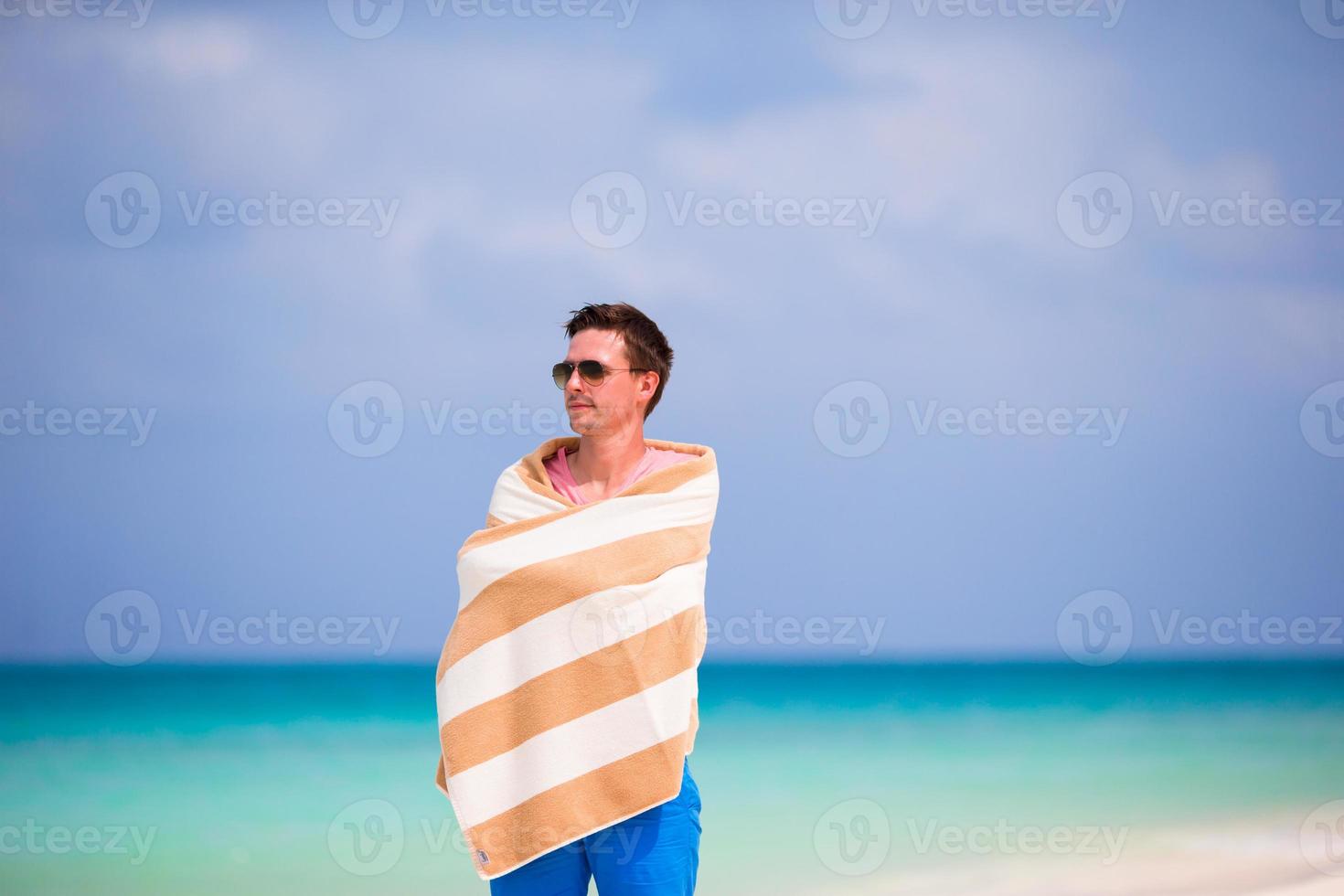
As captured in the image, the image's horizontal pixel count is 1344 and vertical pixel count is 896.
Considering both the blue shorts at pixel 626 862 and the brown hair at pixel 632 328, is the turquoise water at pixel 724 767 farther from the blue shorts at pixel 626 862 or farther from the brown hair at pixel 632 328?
the brown hair at pixel 632 328

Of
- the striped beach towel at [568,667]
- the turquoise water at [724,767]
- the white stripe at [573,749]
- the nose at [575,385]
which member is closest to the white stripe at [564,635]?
the striped beach towel at [568,667]

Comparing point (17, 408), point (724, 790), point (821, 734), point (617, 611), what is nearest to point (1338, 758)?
point (821, 734)

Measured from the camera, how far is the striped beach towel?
2205 mm

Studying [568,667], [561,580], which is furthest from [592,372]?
[568,667]

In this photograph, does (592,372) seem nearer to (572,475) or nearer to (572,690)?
(572,475)

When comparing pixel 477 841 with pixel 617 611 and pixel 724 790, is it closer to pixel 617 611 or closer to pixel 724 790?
pixel 617 611

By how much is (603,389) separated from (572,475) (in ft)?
0.68

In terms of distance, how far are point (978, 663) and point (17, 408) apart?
8.85 meters

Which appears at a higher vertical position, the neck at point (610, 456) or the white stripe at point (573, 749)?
the neck at point (610, 456)

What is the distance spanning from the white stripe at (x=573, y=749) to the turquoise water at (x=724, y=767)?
2.56 m

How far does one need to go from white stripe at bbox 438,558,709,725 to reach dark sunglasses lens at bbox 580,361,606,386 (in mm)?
364

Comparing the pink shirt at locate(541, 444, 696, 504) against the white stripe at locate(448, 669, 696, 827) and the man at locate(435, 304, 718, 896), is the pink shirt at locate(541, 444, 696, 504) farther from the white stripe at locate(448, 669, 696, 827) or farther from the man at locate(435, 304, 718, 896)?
the white stripe at locate(448, 669, 696, 827)

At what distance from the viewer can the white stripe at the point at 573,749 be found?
221 centimetres

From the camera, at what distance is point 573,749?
7.35ft
